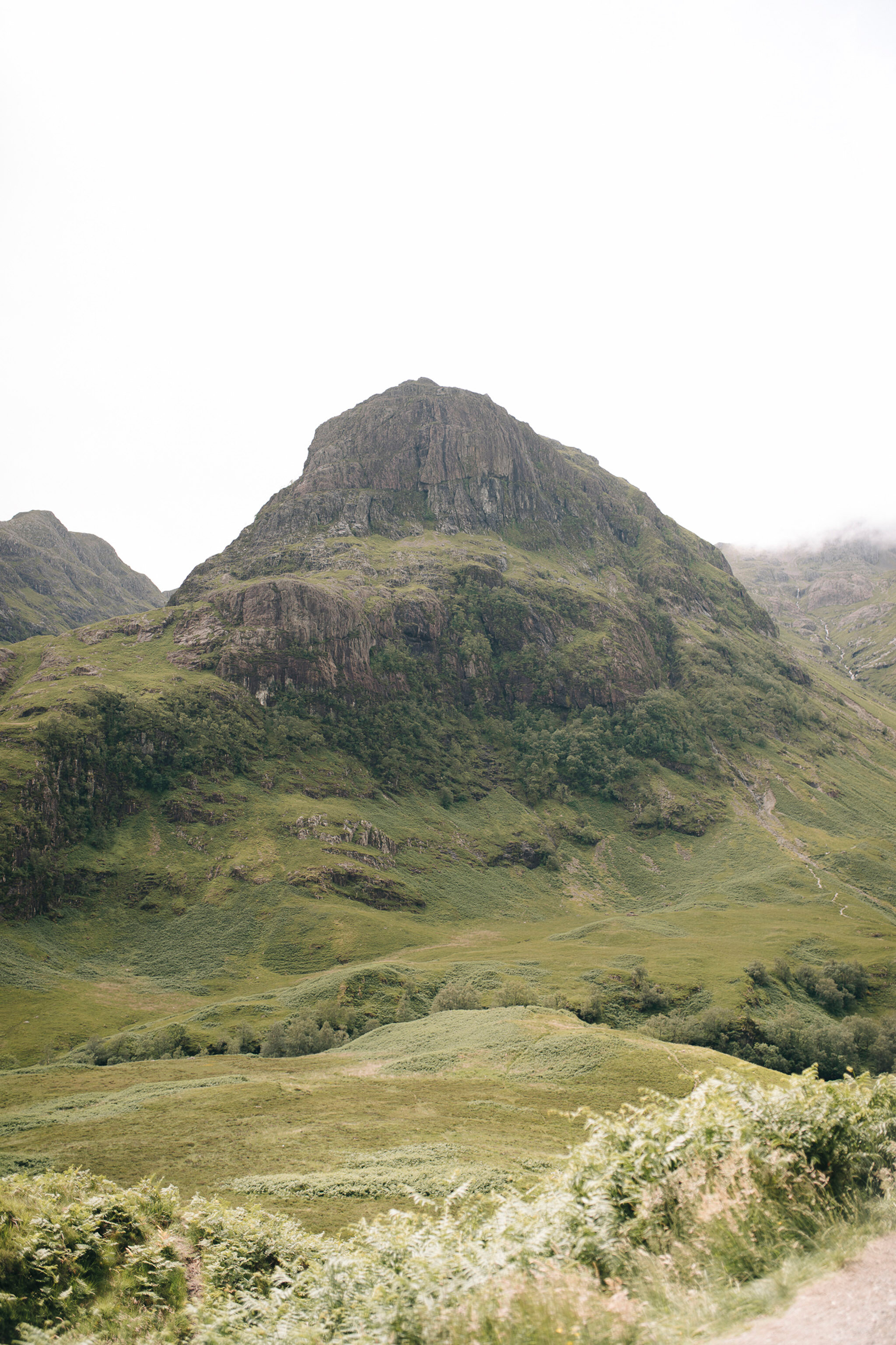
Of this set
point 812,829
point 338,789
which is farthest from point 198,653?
point 812,829

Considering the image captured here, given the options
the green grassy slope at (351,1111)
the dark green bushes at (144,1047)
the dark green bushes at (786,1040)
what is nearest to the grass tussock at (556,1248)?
the green grassy slope at (351,1111)

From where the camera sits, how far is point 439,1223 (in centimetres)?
1228

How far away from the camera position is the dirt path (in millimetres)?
8047

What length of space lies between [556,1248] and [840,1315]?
4246 millimetres

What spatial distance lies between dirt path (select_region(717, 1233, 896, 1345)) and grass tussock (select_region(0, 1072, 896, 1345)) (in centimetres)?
37

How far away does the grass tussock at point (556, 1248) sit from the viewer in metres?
9.27

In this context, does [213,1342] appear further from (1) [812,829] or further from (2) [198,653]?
(1) [812,829]

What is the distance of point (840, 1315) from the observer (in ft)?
27.5

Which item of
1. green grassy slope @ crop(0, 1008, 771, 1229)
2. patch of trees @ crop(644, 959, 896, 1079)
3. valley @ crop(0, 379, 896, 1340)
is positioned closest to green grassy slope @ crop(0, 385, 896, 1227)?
green grassy slope @ crop(0, 1008, 771, 1229)

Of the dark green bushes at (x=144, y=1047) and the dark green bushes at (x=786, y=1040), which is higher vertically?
the dark green bushes at (x=144, y=1047)

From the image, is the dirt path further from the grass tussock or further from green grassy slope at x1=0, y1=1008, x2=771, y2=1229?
green grassy slope at x1=0, y1=1008, x2=771, y2=1229

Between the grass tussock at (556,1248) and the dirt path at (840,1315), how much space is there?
373 mm

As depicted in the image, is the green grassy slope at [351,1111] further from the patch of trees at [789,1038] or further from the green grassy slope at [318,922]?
the patch of trees at [789,1038]

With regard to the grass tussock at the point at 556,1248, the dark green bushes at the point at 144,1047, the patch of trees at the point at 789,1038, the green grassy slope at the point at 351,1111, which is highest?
the grass tussock at the point at 556,1248
